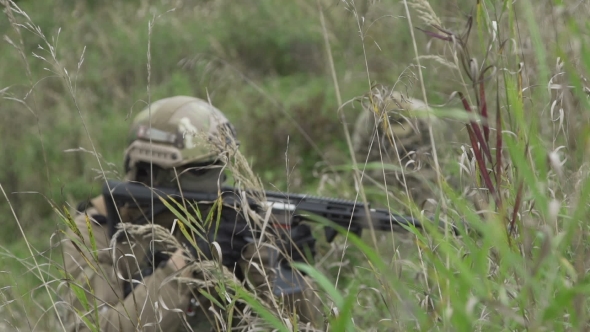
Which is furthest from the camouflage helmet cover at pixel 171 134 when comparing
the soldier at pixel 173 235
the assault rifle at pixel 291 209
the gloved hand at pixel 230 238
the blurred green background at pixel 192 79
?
the blurred green background at pixel 192 79

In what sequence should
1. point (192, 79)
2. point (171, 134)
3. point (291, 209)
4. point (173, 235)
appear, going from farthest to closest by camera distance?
point (192, 79), point (171, 134), point (173, 235), point (291, 209)

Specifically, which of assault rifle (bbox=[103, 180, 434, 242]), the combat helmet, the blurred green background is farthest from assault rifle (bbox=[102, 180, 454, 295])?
the blurred green background

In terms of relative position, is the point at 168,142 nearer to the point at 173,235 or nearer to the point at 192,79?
the point at 173,235

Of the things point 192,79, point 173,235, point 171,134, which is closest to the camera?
point 173,235

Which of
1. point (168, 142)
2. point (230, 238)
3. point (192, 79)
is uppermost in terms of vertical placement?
point (168, 142)

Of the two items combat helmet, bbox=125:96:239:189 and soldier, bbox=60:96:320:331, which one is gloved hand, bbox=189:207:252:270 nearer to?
soldier, bbox=60:96:320:331

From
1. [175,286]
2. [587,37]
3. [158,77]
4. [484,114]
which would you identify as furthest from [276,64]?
[484,114]

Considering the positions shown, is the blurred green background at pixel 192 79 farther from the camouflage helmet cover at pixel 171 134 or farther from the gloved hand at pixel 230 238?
the gloved hand at pixel 230 238

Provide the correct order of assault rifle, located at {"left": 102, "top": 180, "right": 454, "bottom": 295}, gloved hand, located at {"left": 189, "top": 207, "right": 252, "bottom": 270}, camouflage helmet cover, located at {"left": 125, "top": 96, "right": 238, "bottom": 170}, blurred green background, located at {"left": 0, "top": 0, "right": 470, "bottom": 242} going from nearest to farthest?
assault rifle, located at {"left": 102, "top": 180, "right": 454, "bottom": 295}, gloved hand, located at {"left": 189, "top": 207, "right": 252, "bottom": 270}, camouflage helmet cover, located at {"left": 125, "top": 96, "right": 238, "bottom": 170}, blurred green background, located at {"left": 0, "top": 0, "right": 470, "bottom": 242}

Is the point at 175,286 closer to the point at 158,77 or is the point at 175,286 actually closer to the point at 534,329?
the point at 534,329

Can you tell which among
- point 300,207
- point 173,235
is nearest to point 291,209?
point 300,207

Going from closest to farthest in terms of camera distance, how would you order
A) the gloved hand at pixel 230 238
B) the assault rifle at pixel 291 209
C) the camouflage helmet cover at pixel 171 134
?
the assault rifle at pixel 291 209 < the gloved hand at pixel 230 238 < the camouflage helmet cover at pixel 171 134

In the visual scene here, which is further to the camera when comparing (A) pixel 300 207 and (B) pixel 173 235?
(B) pixel 173 235

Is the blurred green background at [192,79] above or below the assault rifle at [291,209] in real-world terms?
below
